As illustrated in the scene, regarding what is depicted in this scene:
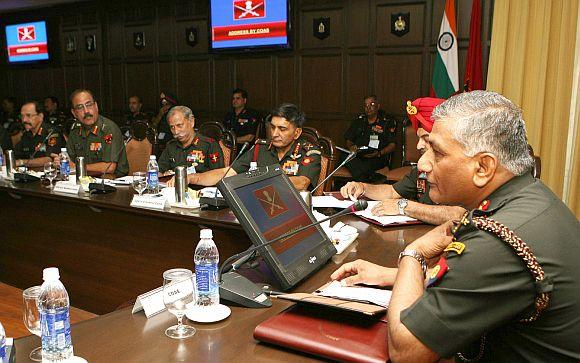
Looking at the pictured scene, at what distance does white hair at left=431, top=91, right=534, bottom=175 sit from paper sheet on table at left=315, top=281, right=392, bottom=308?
0.41 m

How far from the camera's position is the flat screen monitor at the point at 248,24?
6359 mm

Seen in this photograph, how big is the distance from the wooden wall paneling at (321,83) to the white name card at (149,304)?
5.36 meters

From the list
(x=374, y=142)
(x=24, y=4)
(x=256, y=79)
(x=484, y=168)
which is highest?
(x=24, y=4)

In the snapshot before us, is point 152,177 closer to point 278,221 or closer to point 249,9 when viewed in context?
point 278,221

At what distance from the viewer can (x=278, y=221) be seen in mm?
1462

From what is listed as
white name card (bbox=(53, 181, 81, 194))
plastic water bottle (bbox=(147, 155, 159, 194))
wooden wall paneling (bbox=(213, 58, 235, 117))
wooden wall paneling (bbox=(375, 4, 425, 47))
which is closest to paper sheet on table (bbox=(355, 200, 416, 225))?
plastic water bottle (bbox=(147, 155, 159, 194))

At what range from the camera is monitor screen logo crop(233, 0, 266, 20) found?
21.1ft

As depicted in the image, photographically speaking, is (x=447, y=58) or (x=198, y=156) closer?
(x=198, y=156)

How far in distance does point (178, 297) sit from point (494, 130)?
0.78 metres

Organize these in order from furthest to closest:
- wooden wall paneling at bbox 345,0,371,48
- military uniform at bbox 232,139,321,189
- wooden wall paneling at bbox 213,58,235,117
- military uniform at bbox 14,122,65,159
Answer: wooden wall paneling at bbox 213,58,235,117
wooden wall paneling at bbox 345,0,371,48
military uniform at bbox 14,122,65,159
military uniform at bbox 232,139,321,189

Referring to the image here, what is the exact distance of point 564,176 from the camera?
468 centimetres

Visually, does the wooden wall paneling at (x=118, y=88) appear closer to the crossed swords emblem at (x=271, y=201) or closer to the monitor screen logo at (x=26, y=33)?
the monitor screen logo at (x=26, y=33)

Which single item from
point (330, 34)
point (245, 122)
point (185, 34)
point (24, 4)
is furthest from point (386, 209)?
point (24, 4)

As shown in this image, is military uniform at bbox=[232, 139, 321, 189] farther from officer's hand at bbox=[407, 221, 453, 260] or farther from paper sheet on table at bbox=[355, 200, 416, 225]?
officer's hand at bbox=[407, 221, 453, 260]
